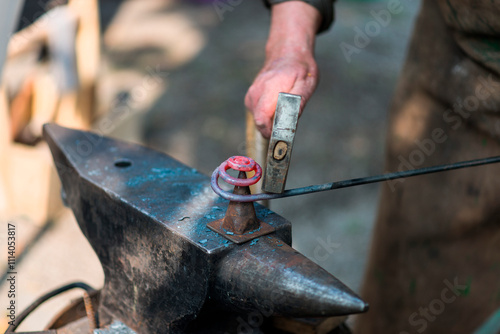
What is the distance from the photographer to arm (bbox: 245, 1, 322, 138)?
109 cm

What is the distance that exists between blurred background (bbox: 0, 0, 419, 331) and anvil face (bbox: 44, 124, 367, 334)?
1329mm

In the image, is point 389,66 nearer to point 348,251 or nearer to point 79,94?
point 348,251

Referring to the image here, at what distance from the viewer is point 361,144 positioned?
11.6ft

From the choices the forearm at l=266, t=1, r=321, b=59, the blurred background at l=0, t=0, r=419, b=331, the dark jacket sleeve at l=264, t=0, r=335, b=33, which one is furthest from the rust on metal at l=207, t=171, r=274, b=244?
A: the blurred background at l=0, t=0, r=419, b=331

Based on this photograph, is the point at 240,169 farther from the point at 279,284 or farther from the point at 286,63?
the point at 286,63

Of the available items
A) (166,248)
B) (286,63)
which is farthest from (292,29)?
(166,248)

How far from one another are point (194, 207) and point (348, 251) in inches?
82.1

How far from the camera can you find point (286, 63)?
3.83ft

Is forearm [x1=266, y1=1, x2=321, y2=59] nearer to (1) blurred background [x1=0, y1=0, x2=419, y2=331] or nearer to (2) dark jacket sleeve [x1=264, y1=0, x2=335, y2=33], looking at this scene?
(2) dark jacket sleeve [x1=264, y1=0, x2=335, y2=33]

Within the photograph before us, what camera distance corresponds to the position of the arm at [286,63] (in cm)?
109

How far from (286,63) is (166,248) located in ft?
1.69

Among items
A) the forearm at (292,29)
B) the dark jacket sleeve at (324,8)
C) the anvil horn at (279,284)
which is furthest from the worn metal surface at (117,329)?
the dark jacket sleeve at (324,8)

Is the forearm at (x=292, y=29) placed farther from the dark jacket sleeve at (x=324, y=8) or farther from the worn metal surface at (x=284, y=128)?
the worn metal surface at (x=284, y=128)

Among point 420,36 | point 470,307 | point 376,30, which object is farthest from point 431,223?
point 376,30
